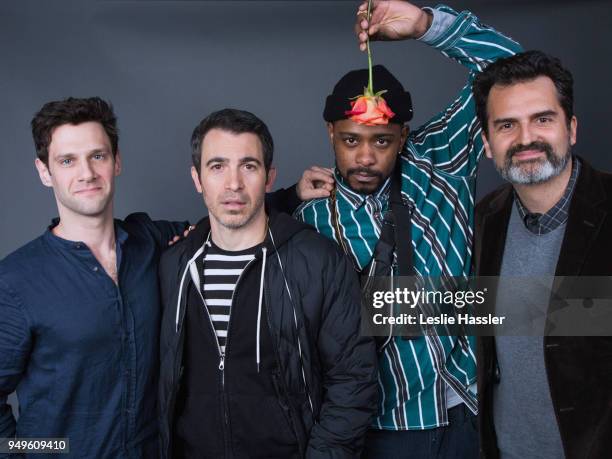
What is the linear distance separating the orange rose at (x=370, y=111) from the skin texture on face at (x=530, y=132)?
15.0 inches

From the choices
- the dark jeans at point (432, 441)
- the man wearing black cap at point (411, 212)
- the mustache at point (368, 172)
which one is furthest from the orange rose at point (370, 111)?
the dark jeans at point (432, 441)

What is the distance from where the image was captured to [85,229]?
7.97ft

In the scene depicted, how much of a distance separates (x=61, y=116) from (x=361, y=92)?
1035mm

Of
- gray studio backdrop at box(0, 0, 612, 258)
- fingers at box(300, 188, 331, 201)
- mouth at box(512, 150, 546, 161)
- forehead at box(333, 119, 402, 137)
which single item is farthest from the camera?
gray studio backdrop at box(0, 0, 612, 258)

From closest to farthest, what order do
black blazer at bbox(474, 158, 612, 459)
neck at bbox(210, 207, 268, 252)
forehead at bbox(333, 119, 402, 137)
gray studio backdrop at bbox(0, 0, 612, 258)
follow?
black blazer at bbox(474, 158, 612, 459) < neck at bbox(210, 207, 268, 252) < forehead at bbox(333, 119, 402, 137) < gray studio backdrop at bbox(0, 0, 612, 258)

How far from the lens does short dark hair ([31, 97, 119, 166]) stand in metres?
2.40

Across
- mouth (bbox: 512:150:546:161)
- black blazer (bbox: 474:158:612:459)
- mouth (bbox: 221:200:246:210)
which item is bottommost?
black blazer (bbox: 474:158:612:459)

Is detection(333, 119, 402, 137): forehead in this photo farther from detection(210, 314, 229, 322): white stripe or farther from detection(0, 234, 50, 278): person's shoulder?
detection(0, 234, 50, 278): person's shoulder

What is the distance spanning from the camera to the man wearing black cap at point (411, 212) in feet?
8.09

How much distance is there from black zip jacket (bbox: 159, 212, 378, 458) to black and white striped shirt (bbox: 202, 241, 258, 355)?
4 cm

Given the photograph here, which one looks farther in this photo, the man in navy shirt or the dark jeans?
the dark jeans

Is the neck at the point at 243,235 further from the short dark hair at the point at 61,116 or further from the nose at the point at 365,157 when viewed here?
→ the short dark hair at the point at 61,116

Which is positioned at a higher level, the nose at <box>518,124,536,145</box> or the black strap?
the nose at <box>518,124,536,145</box>

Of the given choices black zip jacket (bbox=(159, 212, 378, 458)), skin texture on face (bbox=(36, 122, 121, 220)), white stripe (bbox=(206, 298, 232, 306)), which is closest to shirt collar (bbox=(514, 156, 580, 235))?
black zip jacket (bbox=(159, 212, 378, 458))
